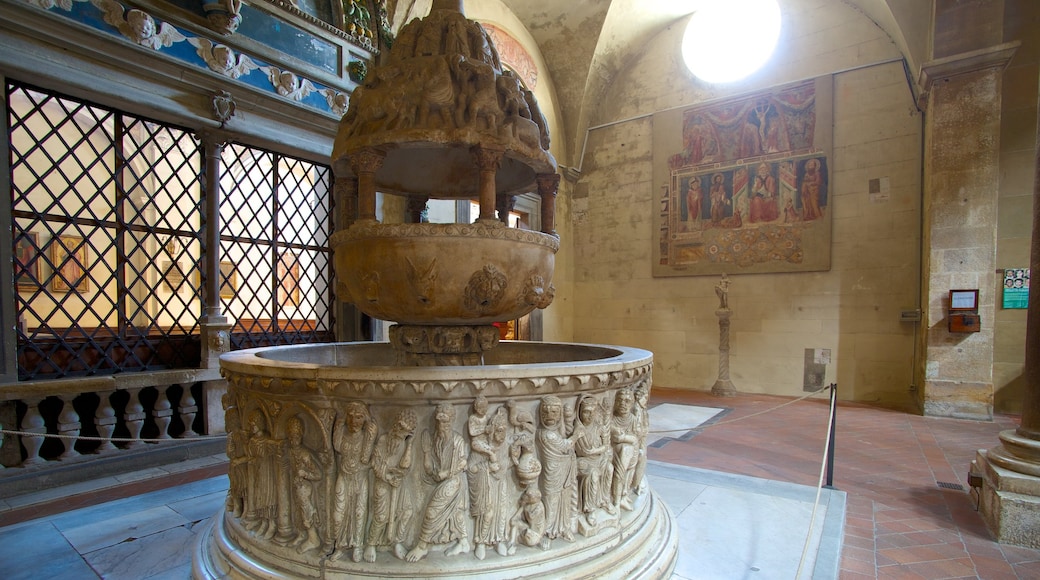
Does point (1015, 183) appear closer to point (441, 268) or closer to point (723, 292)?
point (723, 292)

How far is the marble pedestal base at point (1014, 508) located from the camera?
2.89 meters

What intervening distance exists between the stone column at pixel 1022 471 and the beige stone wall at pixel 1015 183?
453 cm

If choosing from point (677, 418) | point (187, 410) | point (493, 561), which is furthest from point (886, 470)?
point (187, 410)

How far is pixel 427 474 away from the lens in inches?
83.1

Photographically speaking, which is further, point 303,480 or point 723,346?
point 723,346

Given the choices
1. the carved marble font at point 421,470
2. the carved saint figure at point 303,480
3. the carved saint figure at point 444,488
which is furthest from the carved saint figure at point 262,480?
the carved saint figure at point 444,488

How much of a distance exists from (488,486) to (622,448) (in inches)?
28.8

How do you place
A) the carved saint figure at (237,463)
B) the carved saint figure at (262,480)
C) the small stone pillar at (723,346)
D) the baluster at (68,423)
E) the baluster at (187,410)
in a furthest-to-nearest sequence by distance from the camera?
the small stone pillar at (723,346) → the baluster at (187,410) → the baluster at (68,423) → the carved saint figure at (237,463) → the carved saint figure at (262,480)

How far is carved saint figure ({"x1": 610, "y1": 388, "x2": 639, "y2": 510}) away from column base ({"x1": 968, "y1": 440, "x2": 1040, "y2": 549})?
2324mm

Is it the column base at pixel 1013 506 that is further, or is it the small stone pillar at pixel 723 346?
the small stone pillar at pixel 723 346

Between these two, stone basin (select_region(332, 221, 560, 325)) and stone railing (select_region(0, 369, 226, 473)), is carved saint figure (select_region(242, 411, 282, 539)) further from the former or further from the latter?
stone railing (select_region(0, 369, 226, 473))

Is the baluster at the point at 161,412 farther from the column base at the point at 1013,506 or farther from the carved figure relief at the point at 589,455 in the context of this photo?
the column base at the point at 1013,506

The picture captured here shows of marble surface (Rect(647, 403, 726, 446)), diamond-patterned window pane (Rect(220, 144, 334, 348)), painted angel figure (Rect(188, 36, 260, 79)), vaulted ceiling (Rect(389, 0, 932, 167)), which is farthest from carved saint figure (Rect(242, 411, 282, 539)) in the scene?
vaulted ceiling (Rect(389, 0, 932, 167))

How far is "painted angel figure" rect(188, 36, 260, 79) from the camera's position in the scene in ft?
15.1
